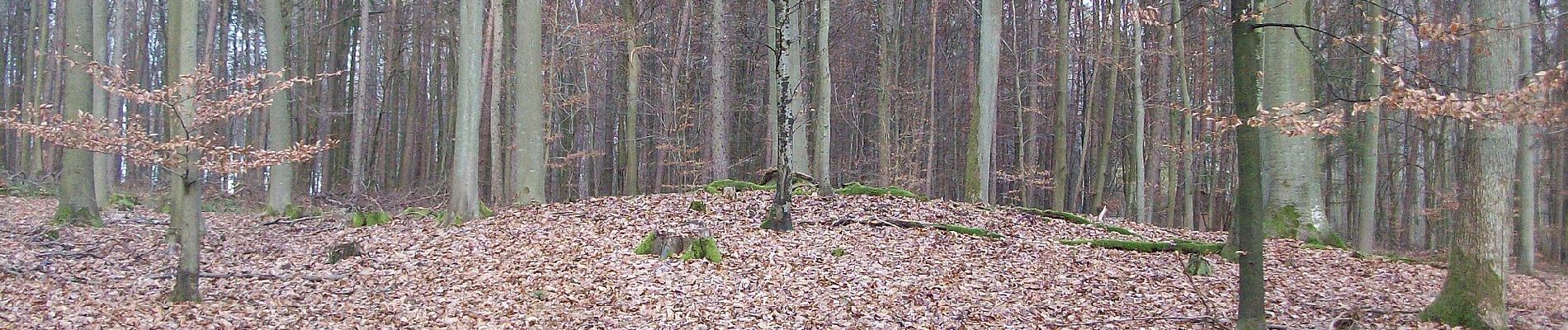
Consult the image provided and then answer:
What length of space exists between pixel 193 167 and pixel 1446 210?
24.9 metres

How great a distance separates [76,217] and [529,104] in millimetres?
6672

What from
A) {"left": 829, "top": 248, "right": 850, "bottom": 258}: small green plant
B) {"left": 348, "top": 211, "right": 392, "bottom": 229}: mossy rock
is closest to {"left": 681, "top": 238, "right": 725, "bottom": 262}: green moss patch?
{"left": 829, "top": 248, "right": 850, "bottom": 258}: small green plant

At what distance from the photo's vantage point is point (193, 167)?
27.1 feet

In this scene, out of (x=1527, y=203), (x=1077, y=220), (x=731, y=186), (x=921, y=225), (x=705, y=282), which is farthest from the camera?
(x=731, y=186)

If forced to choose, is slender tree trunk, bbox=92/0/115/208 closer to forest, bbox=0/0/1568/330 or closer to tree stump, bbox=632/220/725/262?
forest, bbox=0/0/1568/330

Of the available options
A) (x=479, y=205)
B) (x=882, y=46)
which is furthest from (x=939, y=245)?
(x=882, y=46)

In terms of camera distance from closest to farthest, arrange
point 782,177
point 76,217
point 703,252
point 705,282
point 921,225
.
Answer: point 705,282, point 703,252, point 782,177, point 921,225, point 76,217

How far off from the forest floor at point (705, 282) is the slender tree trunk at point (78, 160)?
495 millimetres

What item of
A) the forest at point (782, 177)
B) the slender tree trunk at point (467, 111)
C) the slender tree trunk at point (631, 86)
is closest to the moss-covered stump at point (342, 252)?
the forest at point (782, 177)

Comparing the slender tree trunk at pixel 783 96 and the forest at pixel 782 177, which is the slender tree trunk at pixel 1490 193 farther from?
the slender tree trunk at pixel 783 96

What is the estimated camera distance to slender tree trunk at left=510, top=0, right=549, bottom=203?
15797mm

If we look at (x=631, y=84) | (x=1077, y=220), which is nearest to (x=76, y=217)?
(x=631, y=84)

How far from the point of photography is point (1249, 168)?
646cm

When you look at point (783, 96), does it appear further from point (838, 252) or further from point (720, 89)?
point (720, 89)
